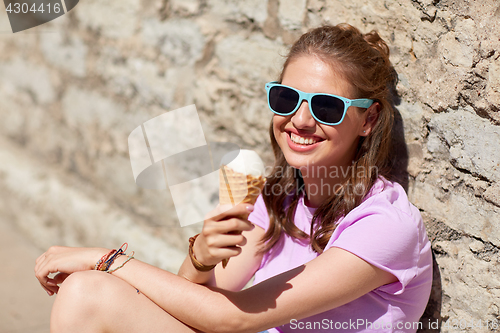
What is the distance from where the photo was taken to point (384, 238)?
153 cm

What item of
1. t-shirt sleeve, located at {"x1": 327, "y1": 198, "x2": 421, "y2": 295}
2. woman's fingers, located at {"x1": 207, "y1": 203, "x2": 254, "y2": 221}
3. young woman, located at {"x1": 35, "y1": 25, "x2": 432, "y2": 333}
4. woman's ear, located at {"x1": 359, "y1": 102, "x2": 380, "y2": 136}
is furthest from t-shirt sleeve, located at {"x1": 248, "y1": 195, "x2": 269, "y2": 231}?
woman's fingers, located at {"x1": 207, "y1": 203, "x2": 254, "y2": 221}

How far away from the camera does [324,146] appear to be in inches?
70.3

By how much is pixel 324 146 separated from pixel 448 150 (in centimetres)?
52

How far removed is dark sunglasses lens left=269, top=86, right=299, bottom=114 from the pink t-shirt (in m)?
0.48

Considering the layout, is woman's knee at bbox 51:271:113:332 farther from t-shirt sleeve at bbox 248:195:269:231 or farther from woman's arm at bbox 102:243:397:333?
t-shirt sleeve at bbox 248:195:269:231

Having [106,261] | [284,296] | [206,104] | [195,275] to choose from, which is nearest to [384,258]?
[284,296]

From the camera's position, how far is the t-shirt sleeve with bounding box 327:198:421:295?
152 centimetres

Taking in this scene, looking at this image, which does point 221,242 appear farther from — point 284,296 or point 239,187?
point 284,296

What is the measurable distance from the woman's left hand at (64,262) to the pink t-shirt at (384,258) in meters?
0.85

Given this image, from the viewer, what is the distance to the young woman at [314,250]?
1523 millimetres

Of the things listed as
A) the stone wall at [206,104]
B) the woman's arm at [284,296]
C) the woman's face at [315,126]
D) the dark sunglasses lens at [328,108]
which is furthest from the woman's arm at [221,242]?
the stone wall at [206,104]

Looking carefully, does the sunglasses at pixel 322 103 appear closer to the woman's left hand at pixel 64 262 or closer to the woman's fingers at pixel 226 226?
the woman's fingers at pixel 226 226

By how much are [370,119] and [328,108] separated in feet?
0.88

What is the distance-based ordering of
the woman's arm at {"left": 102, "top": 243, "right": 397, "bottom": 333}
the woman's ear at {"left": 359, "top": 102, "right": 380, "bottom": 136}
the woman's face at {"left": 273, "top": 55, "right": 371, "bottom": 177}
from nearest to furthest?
1. the woman's arm at {"left": 102, "top": 243, "right": 397, "bottom": 333}
2. the woman's face at {"left": 273, "top": 55, "right": 371, "bottom": 177}
3. the woman's ear at {"left": 359, "top": 102, "right": 380, "bottom": 136}
